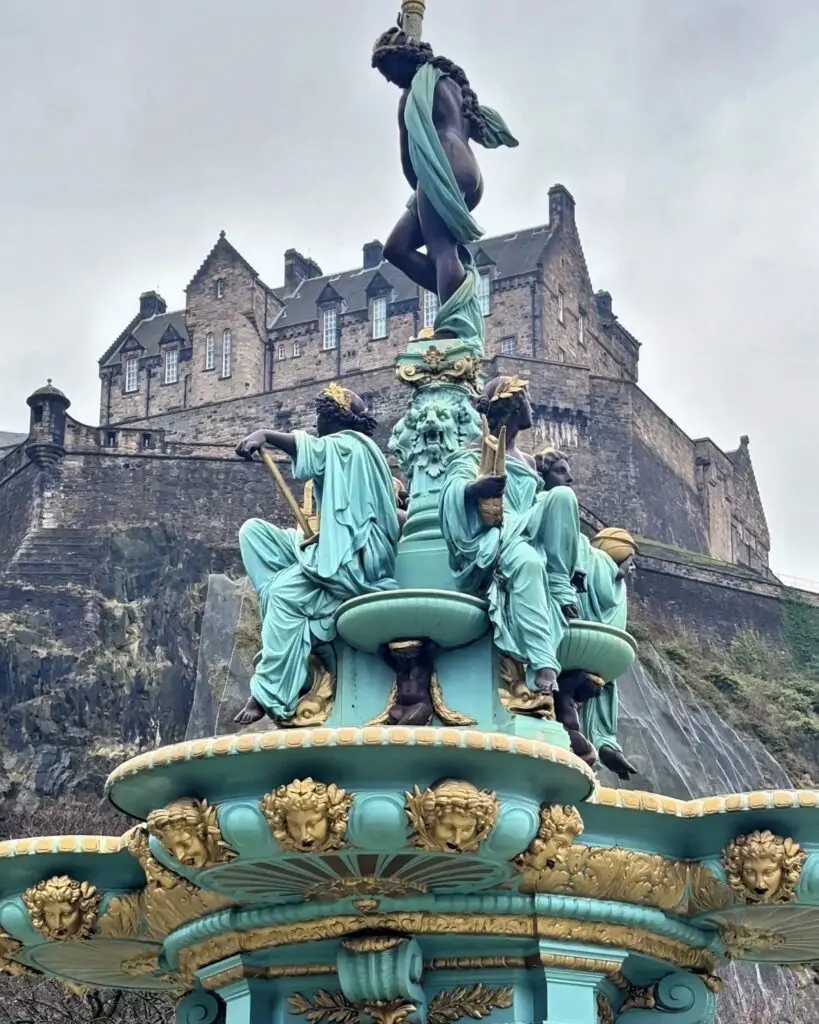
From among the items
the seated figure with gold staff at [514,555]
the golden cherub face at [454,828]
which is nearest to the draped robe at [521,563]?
the seated figure with gold staff at [514,555]

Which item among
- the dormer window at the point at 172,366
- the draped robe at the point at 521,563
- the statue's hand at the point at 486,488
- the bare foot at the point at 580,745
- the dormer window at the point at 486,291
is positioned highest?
the dormer window at the point at 172,366

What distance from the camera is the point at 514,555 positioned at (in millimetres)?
9086

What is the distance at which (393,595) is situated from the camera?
349 inches

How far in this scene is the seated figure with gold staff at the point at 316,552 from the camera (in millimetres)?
9219

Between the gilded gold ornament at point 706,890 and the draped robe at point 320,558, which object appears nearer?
the gilded gold ornament at point 706,890

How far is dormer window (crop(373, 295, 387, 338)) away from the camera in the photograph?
79750 mm

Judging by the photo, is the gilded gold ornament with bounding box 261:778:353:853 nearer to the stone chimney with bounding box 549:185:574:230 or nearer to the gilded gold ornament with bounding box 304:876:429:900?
the gilded gold ornament with bounding box 304:876:429:900

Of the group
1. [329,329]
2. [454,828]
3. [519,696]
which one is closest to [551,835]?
[454,828]

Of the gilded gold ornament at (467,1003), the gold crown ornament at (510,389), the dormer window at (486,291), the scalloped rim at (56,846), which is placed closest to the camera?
the gilded gold ornament at (467,1003)

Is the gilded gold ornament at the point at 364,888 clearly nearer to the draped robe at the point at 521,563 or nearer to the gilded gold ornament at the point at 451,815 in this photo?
the gilded gold ornament at the point at 451,815

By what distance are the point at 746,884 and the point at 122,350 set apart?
79.6m

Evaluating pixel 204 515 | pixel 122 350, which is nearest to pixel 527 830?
pixel 204 515

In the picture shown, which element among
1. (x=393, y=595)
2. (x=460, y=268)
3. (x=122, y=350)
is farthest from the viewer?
(x=122, y=350)

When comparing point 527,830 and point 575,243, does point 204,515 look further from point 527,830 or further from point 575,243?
point 527,830
